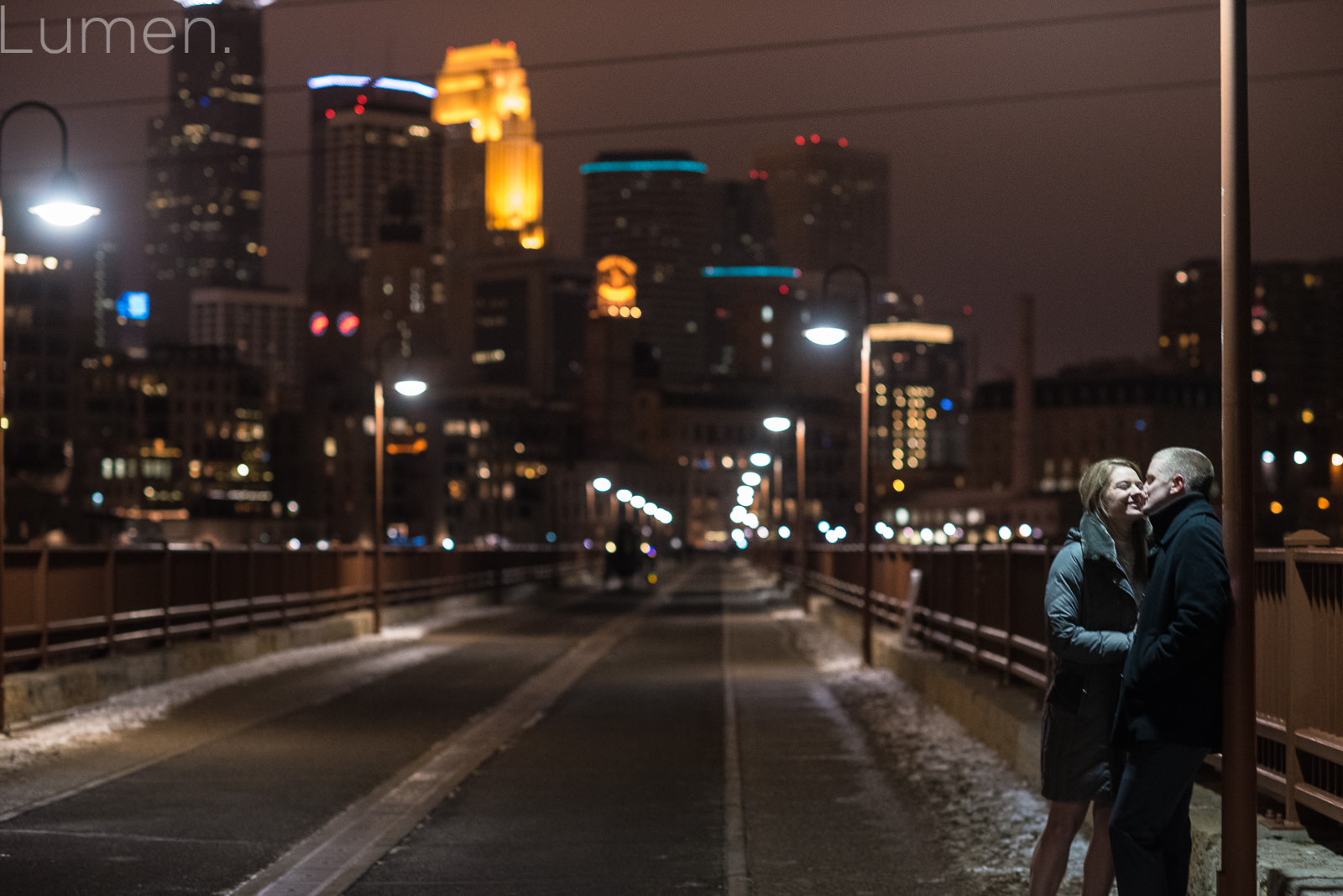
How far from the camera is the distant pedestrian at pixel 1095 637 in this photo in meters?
7.21

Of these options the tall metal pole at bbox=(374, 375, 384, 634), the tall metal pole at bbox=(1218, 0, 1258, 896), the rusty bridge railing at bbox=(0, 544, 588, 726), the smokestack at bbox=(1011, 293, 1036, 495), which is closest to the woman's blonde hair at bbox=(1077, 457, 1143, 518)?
the tall metal pole at bbox=(1218, 0, 1258, 896)

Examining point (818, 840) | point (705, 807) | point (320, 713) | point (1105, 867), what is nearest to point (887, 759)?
point (705, 807)

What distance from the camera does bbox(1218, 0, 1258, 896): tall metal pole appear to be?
682 centimetres

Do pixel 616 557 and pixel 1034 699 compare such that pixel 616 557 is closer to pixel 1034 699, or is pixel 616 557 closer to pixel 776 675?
pixel 776 675

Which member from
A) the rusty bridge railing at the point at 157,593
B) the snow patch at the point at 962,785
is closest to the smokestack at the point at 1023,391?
the rusty bridge railing at the point at 157,593

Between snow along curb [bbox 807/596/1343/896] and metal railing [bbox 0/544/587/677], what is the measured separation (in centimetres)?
887

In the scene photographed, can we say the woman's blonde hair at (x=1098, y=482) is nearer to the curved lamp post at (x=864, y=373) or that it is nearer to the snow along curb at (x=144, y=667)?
the snow along curb at (x=144, y=667)

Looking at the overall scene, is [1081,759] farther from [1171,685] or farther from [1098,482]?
[1098,482]

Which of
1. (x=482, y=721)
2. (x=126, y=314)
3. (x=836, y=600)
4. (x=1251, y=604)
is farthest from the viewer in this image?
(x=126, y=314)

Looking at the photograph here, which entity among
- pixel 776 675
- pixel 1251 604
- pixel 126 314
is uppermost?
pixel 126 314

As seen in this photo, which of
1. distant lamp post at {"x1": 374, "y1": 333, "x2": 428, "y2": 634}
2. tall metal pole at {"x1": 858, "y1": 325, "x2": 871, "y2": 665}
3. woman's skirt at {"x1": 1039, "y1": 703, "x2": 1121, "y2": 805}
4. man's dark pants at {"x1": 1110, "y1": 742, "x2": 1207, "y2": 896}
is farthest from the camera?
distant lamp post at {"x1": 374, "y1": 333, "x2": 428, "y2": 634}

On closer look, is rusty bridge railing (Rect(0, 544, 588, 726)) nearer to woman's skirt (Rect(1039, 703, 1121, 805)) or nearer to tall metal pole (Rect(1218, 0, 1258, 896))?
woman's skirt (Rect(1039, 703, 1121, 805))

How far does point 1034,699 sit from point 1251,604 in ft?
27.4

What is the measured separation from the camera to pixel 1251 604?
6895 mm
